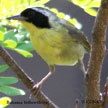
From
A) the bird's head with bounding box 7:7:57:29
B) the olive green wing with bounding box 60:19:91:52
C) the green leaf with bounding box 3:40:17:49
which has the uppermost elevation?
the green leaf with bounding box 3:40:17:49

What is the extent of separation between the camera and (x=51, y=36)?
1.36 meters

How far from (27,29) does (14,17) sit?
0.51ft

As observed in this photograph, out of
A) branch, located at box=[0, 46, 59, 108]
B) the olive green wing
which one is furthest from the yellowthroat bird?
branch, located at box=[0, 46, 59, 108]

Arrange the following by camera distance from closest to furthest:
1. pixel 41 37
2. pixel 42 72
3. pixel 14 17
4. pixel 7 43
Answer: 1. pixel 7 43
2. pixel 14 17
3. pixel 41 37
4. pixel 42 72

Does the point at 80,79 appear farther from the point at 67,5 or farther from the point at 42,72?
the point at 67,5

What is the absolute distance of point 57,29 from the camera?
143 cm

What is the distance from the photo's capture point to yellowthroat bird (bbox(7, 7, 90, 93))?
4.41 feet

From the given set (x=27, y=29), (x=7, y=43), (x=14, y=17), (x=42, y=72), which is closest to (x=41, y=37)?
(x=27, y=29)

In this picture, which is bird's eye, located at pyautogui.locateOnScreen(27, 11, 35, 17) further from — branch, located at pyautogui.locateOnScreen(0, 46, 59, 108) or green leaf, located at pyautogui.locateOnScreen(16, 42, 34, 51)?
branch, located at pyautogui.locateOnScreen(0, 46, 59, 108)

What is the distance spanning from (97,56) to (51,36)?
1.06 feet

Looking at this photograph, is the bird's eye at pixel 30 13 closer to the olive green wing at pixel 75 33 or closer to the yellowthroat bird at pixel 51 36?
the yellowthroat bird at pixel 51 36

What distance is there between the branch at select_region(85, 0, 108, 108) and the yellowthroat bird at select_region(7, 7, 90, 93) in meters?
0.26

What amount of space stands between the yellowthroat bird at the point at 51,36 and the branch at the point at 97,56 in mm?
264

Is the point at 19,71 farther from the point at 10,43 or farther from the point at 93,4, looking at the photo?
the point at 93,4
